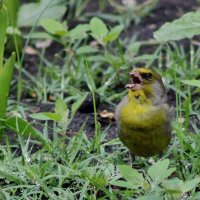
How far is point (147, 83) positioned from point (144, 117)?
0.70 ft

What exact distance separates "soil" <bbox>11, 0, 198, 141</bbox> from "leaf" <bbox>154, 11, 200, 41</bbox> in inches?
35.2

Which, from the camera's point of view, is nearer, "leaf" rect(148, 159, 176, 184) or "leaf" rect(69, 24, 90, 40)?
"leaf" rect(148, 159, 176, 184)

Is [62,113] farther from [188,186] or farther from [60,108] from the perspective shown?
[188,186]

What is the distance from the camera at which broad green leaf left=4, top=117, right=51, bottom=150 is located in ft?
15.7

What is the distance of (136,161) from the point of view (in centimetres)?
487

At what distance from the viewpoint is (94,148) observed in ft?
15.7

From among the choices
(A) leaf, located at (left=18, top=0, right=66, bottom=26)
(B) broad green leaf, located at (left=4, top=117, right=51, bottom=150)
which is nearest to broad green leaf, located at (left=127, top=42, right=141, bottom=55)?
(A) leaf, located at (left=18, top=0, right=66, bottom=26)

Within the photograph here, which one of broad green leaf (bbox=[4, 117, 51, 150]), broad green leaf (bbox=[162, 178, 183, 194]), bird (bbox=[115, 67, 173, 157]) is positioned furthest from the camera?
broad green leaf (bbox=[4, 117, 51, 150])

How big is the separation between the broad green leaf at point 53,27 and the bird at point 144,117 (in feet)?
4.42

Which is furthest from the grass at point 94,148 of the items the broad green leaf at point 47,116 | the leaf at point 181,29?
the leaf at point 181,29

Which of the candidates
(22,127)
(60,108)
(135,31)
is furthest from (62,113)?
(135,31)

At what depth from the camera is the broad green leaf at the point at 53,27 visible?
5812mm

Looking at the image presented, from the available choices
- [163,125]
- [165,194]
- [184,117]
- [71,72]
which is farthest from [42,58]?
[165,194]

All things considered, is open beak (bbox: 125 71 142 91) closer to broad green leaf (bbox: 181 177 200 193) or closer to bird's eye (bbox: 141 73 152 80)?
bird's eye (bbox: 141 73 152 80)
